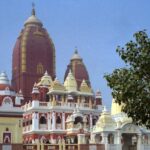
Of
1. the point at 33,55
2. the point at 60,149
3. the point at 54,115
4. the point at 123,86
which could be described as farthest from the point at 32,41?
the point at 123,86

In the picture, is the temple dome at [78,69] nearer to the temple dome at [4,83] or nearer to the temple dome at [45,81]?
the temple dome at [45,81]

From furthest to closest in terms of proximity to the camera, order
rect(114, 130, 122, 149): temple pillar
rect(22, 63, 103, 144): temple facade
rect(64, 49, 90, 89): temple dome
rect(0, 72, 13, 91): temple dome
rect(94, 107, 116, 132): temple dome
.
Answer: rect(64, 49, 90, 89): temple dome, rect(22, 63, 103, 144): temple facade, rect(0, 72, 13, 91): temple dome, rect(94, 107, 116, 132): temple dome, rect(114, 130, 122, 149): temple pillar

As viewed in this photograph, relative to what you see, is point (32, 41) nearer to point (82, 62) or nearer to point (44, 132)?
point (82, 62)

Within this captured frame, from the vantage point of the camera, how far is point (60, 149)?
38.5 meters

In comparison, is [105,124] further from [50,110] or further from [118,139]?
[50,110]

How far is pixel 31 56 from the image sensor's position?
63.0 metres

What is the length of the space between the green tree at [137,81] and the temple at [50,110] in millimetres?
18494

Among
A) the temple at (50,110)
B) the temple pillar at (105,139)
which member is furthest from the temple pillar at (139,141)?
the temple pillar at (105,139)

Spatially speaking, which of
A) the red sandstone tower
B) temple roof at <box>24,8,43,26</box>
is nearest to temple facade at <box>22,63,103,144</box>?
the red sandstone tower

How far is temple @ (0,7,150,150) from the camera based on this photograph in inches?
1693

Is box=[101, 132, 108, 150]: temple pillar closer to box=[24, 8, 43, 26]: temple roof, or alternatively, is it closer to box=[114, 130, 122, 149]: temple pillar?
box=[114, 130, 122, 149]: temple pillar

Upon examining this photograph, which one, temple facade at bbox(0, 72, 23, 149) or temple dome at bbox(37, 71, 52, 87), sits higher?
temple dome at bbox(37, 71, 52, 87)

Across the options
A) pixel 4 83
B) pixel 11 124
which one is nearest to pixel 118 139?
pixel 11 124

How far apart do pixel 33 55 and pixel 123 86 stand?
43752mm
